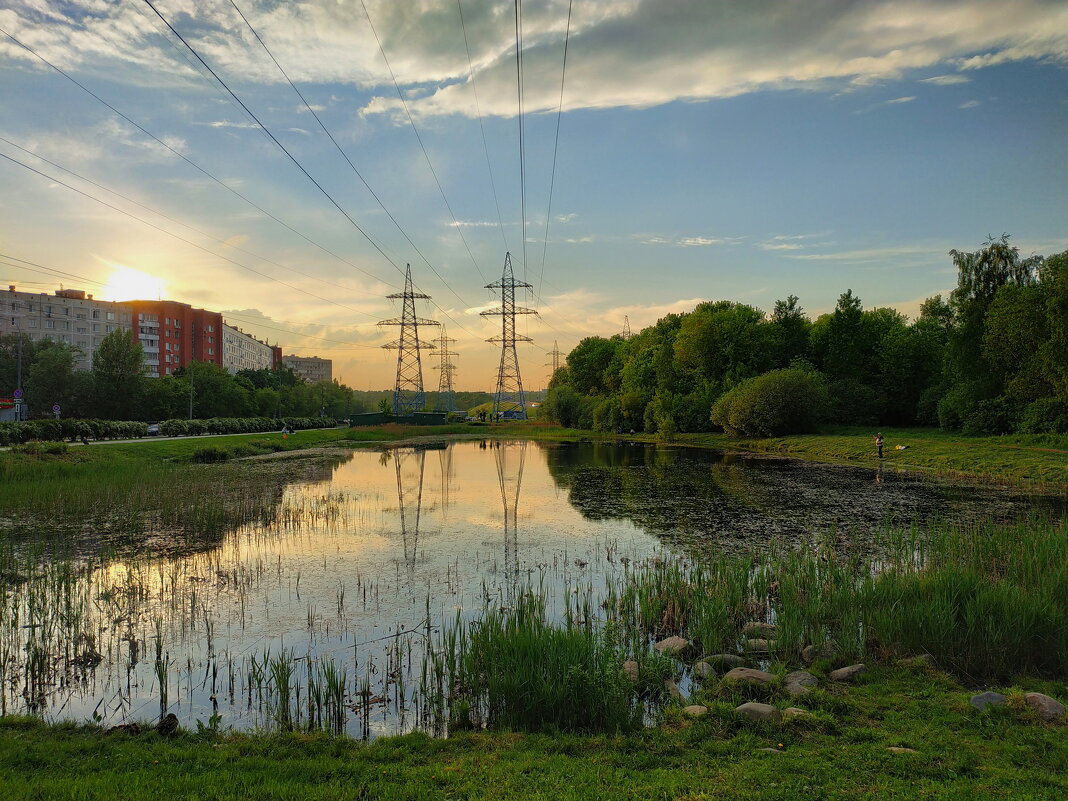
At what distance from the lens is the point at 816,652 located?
8.94 meters

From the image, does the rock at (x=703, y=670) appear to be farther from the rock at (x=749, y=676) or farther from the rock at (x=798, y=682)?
the rock at (x=798, y=682)

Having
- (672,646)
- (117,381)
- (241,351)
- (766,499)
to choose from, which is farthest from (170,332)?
(672,646)

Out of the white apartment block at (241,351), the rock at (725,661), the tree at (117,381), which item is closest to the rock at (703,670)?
the rock at (725,661)

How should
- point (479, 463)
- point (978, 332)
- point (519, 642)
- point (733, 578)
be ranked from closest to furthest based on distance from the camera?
1. point (519, 642)
2. point (733, 578)
3. point (479, 463)
4. point (978, 332)

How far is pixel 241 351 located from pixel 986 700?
18090 cm

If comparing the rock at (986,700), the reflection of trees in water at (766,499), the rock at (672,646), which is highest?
the rock at (986,700)

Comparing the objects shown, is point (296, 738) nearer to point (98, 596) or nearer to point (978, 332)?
point (98, 596)

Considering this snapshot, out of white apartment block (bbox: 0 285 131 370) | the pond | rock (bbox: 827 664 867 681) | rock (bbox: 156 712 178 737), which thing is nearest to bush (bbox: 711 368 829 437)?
the pond

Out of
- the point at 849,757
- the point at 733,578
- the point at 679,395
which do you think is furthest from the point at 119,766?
the point at 679,395

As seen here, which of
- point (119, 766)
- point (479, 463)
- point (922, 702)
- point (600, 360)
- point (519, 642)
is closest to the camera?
point (119, 766)

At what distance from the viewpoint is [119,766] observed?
575cm

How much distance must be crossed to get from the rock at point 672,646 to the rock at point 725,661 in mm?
572

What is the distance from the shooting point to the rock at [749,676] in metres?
7.78

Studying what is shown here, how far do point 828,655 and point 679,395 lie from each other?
67.7 m
